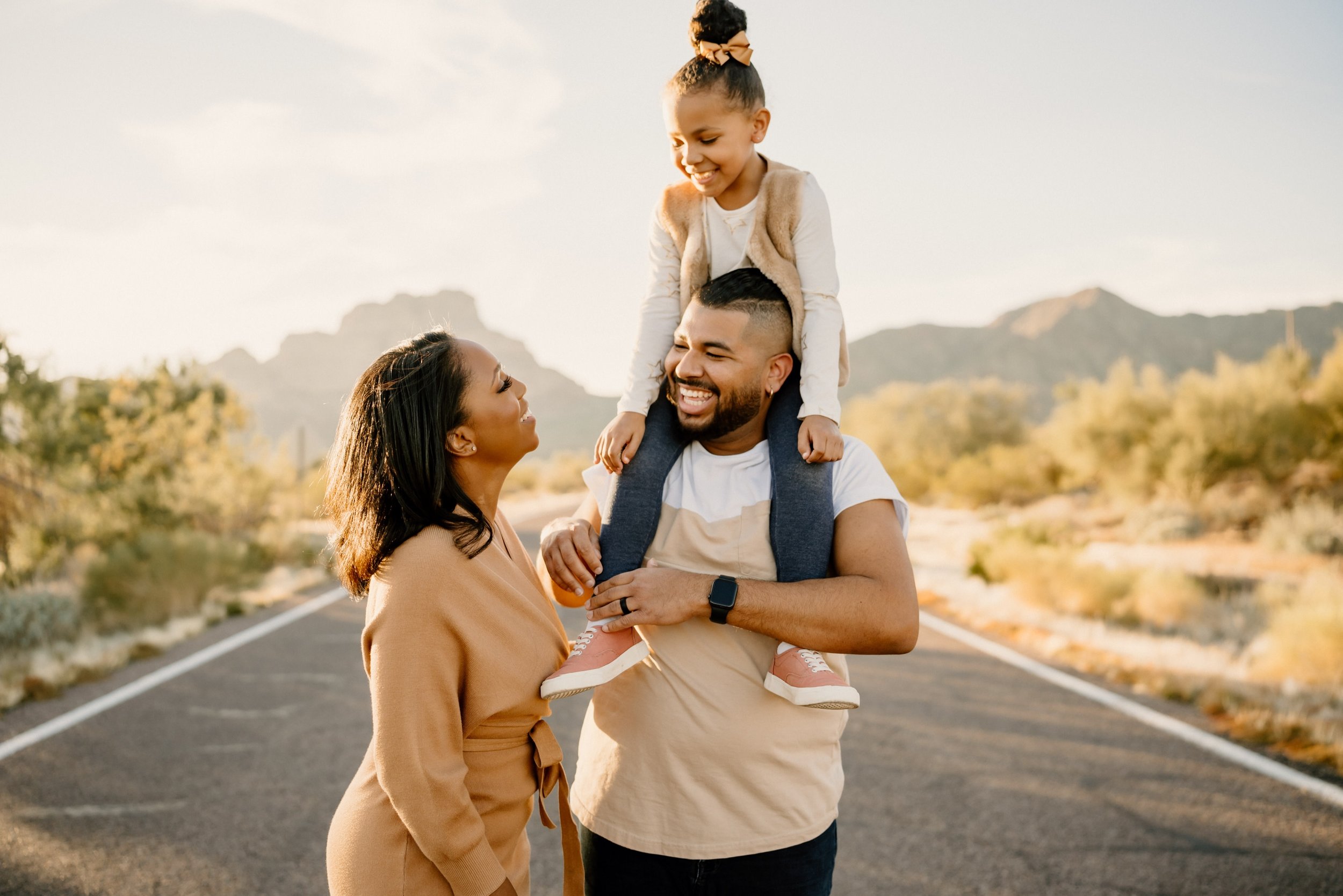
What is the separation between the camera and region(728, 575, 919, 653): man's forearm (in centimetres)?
196

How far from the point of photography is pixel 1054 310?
100m

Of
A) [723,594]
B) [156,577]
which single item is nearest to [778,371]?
[723,594]

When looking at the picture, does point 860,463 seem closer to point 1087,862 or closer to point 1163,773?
point 1087,862

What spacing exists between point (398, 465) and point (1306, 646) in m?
7.41

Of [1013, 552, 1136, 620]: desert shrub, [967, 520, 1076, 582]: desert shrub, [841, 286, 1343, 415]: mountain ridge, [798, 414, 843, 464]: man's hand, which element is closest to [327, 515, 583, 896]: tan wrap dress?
[798, 414, 843, 464]: man's hand

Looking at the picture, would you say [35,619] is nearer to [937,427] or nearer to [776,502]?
[776,502]

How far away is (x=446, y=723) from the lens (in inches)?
71.6

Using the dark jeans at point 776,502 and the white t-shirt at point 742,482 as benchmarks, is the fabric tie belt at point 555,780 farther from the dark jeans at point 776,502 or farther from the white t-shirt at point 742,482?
the white t-shirt at point 742,482

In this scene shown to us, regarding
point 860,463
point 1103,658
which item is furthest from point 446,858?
point 1103,658

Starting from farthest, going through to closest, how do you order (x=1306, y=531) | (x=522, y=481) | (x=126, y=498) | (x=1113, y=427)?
1. (x=522, y=481)
2. (x=1113, y=427)
3. (x=1306, y=531)
4. (x=126, y=498)

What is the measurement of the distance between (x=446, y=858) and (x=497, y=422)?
990 mm

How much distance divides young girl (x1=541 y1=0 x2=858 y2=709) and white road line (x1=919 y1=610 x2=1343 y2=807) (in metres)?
1.74

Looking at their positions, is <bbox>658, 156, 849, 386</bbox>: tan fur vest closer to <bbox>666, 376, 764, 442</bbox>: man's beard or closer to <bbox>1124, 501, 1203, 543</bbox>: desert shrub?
<bbox>666, 376, 764, 442</bbox>: man's beard

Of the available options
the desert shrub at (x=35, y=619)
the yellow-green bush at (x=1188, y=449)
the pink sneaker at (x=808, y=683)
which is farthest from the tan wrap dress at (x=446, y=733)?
the yellow-green bush at (x=1188, y=449)
